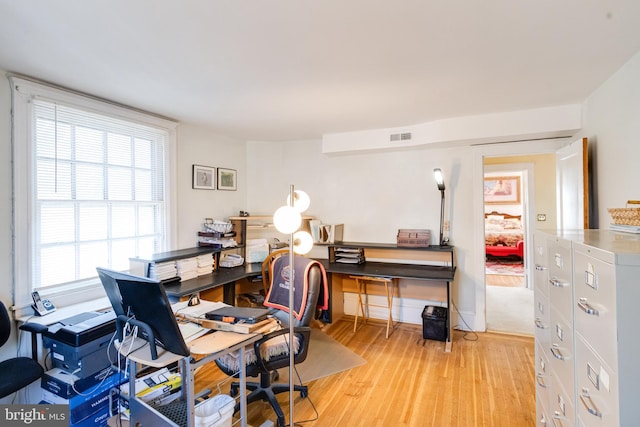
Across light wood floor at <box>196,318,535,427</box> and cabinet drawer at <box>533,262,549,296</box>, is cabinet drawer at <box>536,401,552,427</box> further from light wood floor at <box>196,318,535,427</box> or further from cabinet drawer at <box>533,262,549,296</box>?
cabinet drawer at <box>533,262,549,296</box>

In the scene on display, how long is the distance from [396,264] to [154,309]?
3037mm

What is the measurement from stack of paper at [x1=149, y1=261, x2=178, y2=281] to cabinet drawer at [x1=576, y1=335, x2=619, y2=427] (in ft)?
9.66

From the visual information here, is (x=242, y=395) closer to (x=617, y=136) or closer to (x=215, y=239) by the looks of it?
(x=215, y=239)

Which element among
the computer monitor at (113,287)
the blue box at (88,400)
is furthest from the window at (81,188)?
the computer monitor at (113,287)

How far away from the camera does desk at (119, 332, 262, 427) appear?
5.02 ft

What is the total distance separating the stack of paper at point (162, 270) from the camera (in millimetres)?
2898

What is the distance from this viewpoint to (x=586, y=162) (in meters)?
2.46

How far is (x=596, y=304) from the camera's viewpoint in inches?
39.5

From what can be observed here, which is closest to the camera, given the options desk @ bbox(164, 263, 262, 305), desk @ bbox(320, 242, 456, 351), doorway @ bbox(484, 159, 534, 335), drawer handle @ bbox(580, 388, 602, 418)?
drawer handle @ bbox(580, 388, 602, 418)

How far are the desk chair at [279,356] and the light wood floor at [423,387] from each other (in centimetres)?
13

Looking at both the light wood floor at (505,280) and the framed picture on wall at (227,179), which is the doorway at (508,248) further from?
the framed picture on wall at (227,179)

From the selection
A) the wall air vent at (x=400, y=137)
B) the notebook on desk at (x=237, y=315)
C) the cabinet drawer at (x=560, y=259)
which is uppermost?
the wall air vent at (x=400, y=137)

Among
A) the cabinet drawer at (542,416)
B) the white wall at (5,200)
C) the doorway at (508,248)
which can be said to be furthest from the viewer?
the doorway at (508,248)

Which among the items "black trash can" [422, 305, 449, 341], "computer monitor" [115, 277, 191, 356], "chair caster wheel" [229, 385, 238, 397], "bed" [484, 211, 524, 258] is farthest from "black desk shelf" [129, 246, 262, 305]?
"bed" [484, 211, 524, 258]
